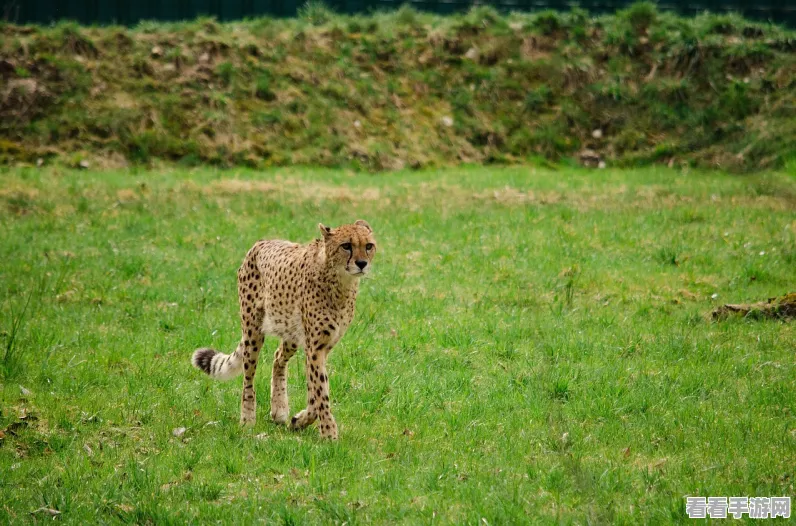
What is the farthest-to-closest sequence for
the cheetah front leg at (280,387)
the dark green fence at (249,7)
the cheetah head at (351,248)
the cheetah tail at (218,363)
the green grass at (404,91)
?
the dark green fence at (249,7) → the green grass at (404,91) → the cheetah tail at (218,363) → the cheetah front leg at (280,387) → the cheetah head at (351,248)

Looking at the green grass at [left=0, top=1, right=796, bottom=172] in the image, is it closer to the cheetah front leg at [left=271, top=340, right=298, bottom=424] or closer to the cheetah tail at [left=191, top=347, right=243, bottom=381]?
the cheetah tail at [left=191, top=347, right=243, bottom=381]

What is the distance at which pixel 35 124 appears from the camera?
19625 mm

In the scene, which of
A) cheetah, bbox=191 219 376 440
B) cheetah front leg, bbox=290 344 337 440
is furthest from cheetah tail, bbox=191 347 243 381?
cheetah front leg, bbox=290 344 337 440

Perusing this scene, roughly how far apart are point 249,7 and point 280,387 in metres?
18.5

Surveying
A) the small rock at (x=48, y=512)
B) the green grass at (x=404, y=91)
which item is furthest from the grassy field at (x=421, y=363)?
the green grass at (x=404, y=91)

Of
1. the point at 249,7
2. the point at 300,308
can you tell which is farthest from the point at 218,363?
the point at 249,7

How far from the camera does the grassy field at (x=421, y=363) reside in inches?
250

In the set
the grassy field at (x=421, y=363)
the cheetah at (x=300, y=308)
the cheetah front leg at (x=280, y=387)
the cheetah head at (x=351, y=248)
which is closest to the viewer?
the grassy field at (x=421, y=363)

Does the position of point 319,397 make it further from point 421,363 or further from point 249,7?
point 249,7

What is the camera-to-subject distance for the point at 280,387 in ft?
25.5

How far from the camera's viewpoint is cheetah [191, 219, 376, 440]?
7.22 metres

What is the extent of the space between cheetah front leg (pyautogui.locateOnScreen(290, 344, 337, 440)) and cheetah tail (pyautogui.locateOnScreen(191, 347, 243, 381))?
77 cm

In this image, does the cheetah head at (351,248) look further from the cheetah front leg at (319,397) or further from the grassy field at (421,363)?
the grassy field at (421,363)

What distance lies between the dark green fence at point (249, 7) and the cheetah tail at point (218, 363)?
17145 mm
